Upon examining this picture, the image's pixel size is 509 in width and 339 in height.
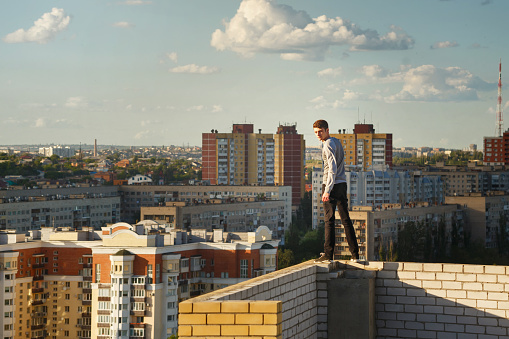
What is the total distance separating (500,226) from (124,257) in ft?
123

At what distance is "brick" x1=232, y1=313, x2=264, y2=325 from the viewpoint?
15.2 ft

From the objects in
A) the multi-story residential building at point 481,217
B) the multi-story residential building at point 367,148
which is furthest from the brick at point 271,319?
the multi-story residential building at point 367,148

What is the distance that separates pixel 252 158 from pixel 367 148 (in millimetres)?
10508

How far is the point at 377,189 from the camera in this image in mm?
70938

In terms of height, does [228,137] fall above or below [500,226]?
above

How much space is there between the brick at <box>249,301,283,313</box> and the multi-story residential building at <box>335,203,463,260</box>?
129 ft

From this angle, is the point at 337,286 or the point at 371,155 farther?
the point at 371,155

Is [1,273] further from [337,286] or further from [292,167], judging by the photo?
[292,167]

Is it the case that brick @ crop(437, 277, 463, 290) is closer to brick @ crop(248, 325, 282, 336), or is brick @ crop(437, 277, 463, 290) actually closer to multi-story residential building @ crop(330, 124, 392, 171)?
brick @ crop(248, 325, 282, 336)

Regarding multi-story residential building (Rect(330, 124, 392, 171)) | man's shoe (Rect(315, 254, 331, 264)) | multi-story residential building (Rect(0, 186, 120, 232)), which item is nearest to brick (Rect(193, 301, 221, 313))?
man's shoe (Rect(315, 254, 331, 264))

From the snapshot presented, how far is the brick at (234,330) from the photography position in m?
4.65

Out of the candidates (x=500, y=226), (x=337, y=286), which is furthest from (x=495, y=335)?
(x=500, y=226)

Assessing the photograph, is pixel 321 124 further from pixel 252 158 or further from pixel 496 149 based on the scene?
pixel 496 149

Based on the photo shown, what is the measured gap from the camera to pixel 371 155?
9425 cm
